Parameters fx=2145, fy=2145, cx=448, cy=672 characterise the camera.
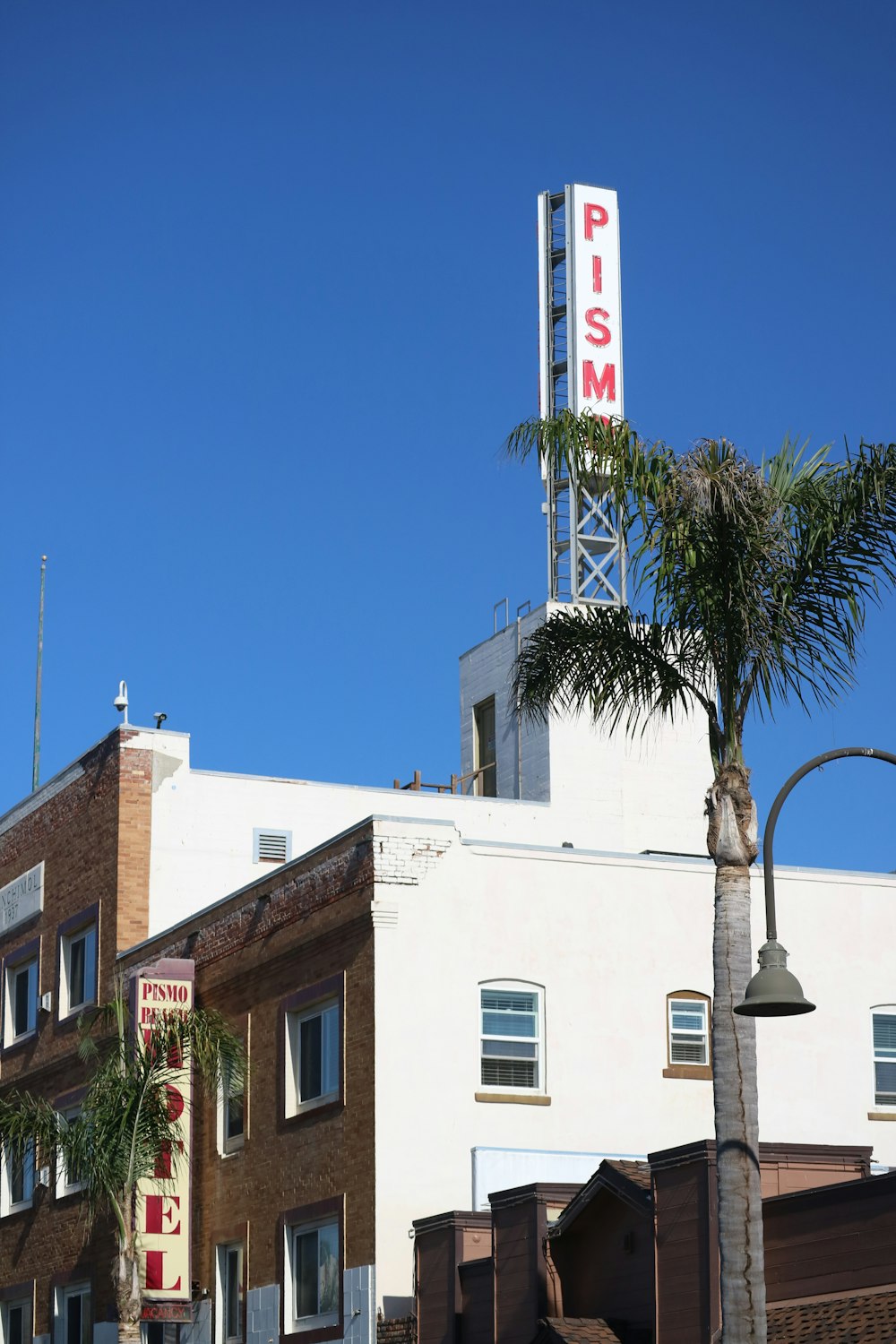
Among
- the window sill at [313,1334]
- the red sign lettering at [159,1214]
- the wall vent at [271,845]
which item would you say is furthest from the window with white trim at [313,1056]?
the wall vent at [271,845]

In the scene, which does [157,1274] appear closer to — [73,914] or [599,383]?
[73,914]

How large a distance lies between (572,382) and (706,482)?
33.1m

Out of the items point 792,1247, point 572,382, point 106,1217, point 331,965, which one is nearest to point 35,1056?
point 106,1217

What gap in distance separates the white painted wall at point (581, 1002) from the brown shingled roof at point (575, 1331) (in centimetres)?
479

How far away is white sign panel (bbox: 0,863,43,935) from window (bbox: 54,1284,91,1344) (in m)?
8.36

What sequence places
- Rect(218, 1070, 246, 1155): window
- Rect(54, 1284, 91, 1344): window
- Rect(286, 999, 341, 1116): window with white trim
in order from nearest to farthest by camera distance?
Rect(286, 999, 341, 1116): window with white trim, Rect(218, 1070, 246, 1155): window, Rect(54, 1284, 91, 1344): window

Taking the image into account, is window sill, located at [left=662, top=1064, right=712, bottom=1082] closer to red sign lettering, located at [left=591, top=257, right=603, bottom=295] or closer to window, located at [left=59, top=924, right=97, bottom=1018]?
window, located at [left=59, top=924, right=97, bottom=1018]

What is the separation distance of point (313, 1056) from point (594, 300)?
27.4 metres

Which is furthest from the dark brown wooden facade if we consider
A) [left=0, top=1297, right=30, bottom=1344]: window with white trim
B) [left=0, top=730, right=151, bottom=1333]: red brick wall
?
[left=0, top=1297, right=30, bottom=1344]: window with white trim

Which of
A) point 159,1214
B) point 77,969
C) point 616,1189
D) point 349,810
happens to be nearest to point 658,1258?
point 616,1189

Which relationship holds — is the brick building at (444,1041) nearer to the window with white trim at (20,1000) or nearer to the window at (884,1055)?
the window at (884,1055)

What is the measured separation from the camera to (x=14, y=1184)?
150 feet

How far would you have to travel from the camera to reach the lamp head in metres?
19.2

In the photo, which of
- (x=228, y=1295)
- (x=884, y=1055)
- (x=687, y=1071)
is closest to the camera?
(x=687, y=1071)
